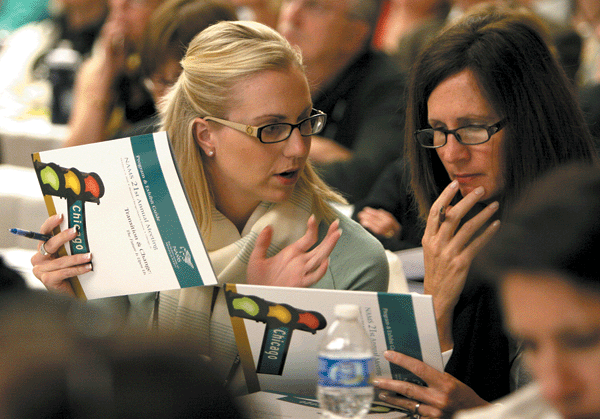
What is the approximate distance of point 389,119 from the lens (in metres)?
2.94

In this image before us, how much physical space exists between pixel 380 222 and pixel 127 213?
1098mm

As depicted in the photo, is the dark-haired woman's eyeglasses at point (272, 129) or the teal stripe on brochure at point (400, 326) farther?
the dark-haired woman's eyeglasses at point (272, 129)

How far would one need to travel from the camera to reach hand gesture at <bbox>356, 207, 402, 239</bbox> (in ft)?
7.87

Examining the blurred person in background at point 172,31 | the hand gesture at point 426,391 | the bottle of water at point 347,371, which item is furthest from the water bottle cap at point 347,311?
the blurred person in background at point 172,31

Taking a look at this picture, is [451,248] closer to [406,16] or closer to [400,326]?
[400,326]

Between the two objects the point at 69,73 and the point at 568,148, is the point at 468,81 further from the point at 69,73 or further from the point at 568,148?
the point at 69,73

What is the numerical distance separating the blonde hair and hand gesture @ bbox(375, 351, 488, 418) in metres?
0.57

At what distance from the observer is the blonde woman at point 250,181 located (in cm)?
165

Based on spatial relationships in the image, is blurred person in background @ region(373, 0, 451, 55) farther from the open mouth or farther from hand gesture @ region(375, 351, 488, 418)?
hand gesture @ region(375, 351, 488, 418)

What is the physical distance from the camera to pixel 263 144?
5.54 feet

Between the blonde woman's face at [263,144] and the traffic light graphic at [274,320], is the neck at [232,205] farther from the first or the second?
the traffic light graphic at [274,320]

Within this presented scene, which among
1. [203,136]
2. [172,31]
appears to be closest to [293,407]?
[203,136]

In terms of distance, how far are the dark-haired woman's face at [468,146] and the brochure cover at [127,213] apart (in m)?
0.62

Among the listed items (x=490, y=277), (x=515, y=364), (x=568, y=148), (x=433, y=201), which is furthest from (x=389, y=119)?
(x=490, y=277)
